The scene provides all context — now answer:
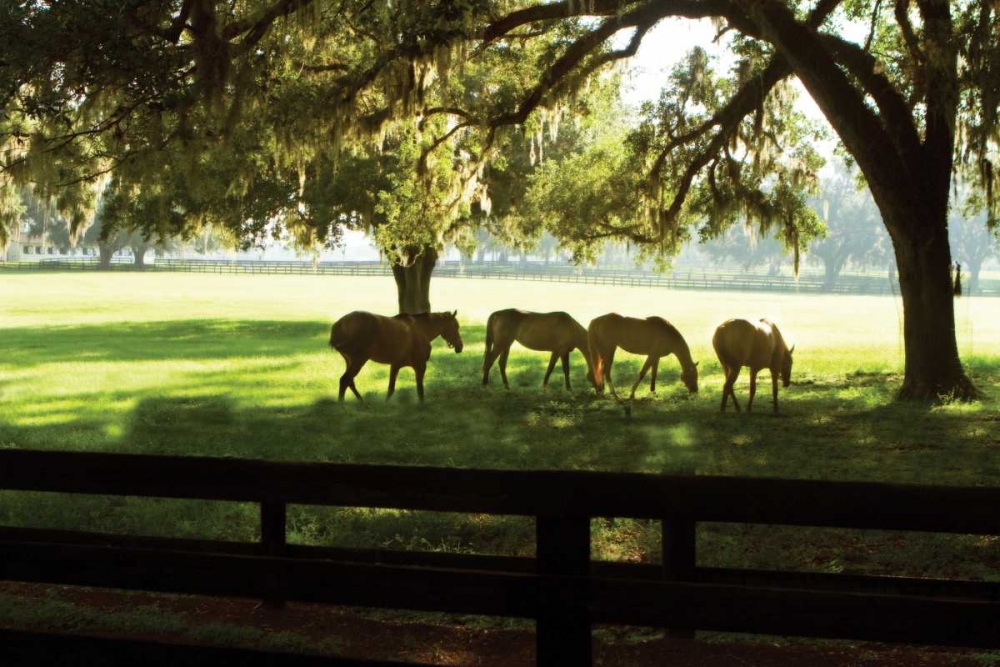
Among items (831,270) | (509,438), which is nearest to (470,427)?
(509,438)

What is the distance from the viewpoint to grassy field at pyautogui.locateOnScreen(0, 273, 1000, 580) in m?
8.15

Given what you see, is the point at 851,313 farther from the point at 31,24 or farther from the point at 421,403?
the point at 31,24

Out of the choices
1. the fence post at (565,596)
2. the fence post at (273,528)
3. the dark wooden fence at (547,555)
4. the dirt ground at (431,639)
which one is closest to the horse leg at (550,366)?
the dirt ground at (431,639)

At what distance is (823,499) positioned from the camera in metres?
3.35

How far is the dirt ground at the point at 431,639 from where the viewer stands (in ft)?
16.9

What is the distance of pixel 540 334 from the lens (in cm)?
1759

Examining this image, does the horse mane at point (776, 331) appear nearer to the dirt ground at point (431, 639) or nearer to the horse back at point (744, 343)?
the horse back at point (744, 343)

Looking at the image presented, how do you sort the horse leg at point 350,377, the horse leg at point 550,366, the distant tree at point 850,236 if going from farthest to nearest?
the distant tree at point 850,236
the horse leg at point 550,366
the horse leg at point 350,377

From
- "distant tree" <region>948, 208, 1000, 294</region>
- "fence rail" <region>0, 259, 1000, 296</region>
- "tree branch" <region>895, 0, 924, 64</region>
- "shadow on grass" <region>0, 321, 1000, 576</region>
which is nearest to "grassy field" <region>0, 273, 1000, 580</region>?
"shadow on grass" <region>0, 321, 1000, 576</region>

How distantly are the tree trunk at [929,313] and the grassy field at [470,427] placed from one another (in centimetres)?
53

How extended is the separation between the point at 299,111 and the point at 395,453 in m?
6.03

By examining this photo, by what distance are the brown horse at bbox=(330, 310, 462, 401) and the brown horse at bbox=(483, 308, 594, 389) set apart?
135cm

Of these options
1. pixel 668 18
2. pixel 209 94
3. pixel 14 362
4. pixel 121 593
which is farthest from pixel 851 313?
pixel 121 593

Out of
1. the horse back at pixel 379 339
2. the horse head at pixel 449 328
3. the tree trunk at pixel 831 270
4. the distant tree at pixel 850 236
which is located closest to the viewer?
the horse back at pixel 379 339
